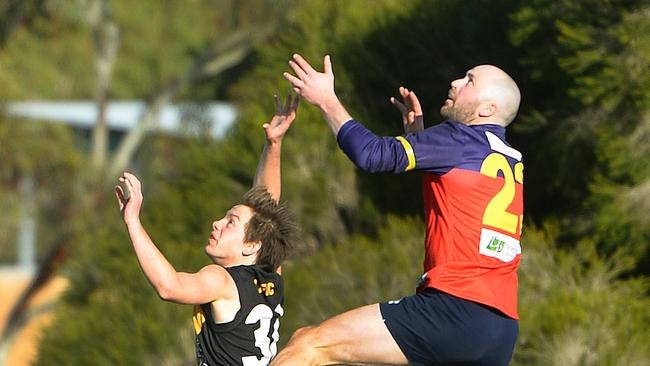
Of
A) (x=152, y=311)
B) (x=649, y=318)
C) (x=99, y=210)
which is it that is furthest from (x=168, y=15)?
(x=649, y=318)

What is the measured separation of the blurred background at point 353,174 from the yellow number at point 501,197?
398 cm

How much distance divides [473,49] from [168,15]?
11.0 metres

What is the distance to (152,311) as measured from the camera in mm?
12039

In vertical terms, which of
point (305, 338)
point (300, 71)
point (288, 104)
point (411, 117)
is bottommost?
point (305, 338)

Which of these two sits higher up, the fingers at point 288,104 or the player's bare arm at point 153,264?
the fingers at point 288,104

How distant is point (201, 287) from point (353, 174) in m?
7.19

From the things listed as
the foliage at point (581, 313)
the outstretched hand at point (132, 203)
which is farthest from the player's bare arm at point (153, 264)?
the foliage at point (581, 313)

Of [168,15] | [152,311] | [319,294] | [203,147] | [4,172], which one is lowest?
[319,294]

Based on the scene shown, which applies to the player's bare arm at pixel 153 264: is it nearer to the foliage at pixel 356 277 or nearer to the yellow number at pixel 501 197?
the yellow number at pixel 501 197

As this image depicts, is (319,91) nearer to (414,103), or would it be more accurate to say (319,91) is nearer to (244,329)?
(414,103)

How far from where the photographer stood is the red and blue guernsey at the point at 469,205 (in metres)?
5.21

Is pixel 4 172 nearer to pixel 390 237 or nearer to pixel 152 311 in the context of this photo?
pixel 152 311

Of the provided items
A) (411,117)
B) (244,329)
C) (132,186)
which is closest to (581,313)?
(411,117)

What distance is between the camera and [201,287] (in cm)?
518
